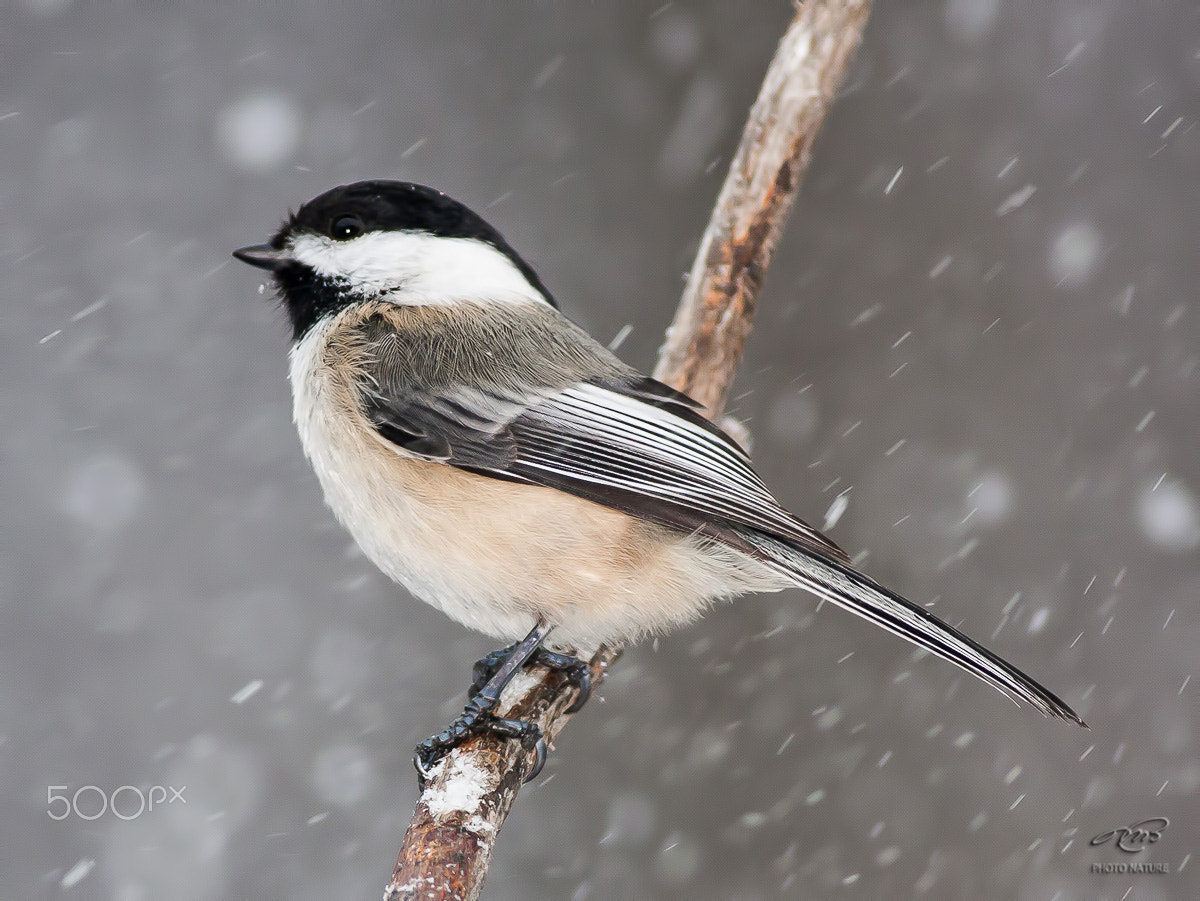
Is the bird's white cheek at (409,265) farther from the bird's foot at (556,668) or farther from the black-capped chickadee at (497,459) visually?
the bird's foot at (556,668)

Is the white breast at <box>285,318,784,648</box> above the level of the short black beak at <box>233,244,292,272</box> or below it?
below

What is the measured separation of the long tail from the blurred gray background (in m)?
1.57

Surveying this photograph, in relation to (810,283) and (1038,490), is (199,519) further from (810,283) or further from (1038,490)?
(1038,490)

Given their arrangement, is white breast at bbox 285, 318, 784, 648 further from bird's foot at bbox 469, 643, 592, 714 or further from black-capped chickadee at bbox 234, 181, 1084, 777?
bird's foot at bbox 469, 643, 592, 714

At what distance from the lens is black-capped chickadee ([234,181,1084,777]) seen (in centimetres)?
161

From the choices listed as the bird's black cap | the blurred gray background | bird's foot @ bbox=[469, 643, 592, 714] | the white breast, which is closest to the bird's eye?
the bird's black cap

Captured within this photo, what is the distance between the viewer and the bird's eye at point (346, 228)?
1823mm

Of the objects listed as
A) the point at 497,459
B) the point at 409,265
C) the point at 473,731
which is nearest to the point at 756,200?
the point at 409,265

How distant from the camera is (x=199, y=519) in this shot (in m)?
3.24

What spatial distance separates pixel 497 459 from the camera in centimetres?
163

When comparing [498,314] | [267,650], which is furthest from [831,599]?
[267,650]

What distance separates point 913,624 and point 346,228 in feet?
4.01

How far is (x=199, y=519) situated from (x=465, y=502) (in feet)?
6.45

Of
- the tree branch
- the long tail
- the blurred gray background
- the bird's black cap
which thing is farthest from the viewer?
the blurred gray background
